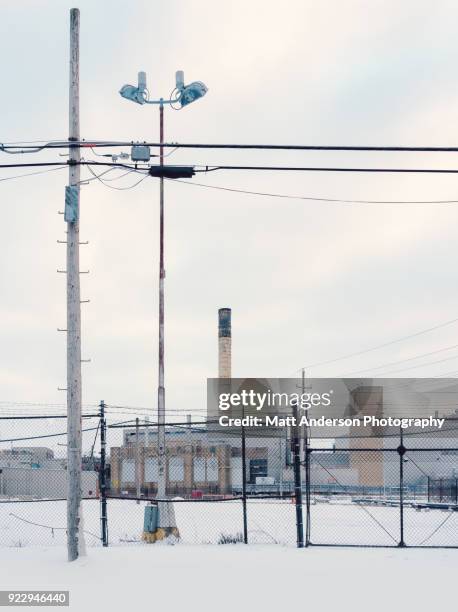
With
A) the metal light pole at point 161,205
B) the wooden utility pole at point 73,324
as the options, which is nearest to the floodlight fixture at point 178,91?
the metal light pole at point 161,205

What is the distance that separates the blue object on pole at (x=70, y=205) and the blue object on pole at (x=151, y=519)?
8.08m

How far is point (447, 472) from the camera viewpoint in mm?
67125

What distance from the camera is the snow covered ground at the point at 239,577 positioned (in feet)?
36.3

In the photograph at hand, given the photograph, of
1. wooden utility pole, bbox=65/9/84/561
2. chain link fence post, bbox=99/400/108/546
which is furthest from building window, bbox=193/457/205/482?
wooden utility pole, bbox=65/9/84/561

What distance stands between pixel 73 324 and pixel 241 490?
44084 millimetres

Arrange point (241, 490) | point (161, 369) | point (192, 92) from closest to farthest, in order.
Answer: point (161, 369)
point (192, 92)
point (241, 490)

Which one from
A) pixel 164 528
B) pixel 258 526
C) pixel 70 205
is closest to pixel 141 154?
pixel 70 205

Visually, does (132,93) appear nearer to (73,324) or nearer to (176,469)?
(73,324)

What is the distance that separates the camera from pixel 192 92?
72.8 ft

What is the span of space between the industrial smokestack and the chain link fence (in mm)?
5667

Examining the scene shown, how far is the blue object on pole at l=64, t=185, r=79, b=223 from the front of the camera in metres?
15.2

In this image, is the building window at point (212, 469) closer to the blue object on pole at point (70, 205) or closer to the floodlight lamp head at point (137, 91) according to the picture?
the floodlight lamp head at point (137, 91)

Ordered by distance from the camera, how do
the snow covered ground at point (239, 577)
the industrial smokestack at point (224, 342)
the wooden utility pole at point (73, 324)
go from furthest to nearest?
1. the industrial smokestack at point (224, 342)
2. the wooden utility pole at point (73, 324)
3. the snow covered ground at point (239, 577)

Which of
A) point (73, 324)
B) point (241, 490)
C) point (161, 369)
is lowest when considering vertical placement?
point (241, 490)
